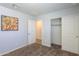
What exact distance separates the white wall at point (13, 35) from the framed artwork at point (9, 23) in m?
0.14

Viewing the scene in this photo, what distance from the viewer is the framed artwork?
260cm

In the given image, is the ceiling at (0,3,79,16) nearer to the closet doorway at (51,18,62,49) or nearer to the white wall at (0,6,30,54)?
the white wall at (0,6,30,54)

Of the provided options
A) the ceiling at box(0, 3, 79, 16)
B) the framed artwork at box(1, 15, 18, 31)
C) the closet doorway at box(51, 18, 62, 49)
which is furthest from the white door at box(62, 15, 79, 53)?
the framed artwork at box(1, 15, 18, 31)

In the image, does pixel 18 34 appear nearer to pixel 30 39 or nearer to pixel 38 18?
pixel 30 39

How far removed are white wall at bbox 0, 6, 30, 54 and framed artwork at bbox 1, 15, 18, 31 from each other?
5.6 inches

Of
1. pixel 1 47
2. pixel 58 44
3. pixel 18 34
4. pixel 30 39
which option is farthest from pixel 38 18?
pixel 1 47

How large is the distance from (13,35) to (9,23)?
59 centimetres

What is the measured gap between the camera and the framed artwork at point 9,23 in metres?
2.60

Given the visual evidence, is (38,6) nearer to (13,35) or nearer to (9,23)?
(9,23)

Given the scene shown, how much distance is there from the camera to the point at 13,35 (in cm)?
304

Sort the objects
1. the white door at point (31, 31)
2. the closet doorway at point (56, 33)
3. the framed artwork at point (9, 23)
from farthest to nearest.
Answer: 1. the white door at point (31, 31)
2. the closet doorway at point (56, 33)
3. the framed artwork at point (9, 23)

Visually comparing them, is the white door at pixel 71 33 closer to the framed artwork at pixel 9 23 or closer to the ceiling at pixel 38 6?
the ceiling at pixel 38 6

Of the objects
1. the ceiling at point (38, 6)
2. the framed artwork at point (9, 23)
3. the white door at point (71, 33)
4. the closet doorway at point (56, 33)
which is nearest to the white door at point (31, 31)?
the framed artwork at point (9, 23)

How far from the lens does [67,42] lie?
2.97 meters
